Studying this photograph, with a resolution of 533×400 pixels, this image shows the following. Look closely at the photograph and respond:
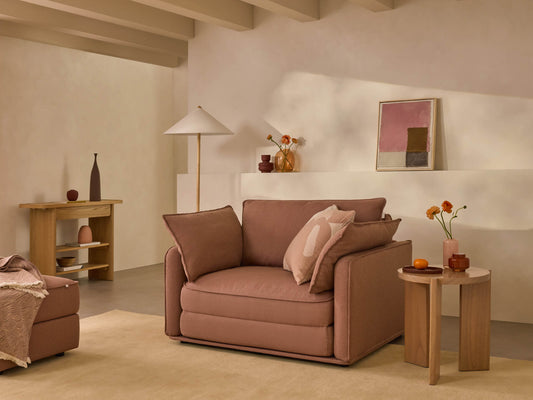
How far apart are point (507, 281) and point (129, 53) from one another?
15.3 ft

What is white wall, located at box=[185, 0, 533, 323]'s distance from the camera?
4.71 m

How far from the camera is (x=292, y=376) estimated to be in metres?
3.38

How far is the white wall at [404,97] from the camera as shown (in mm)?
4707

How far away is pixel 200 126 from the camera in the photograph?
225 inches

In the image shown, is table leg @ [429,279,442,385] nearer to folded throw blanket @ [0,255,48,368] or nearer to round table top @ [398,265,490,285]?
round table top @ [398,265,490,285]

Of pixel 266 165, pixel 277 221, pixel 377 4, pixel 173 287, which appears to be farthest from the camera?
pixel 266 165

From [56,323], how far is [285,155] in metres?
2.68

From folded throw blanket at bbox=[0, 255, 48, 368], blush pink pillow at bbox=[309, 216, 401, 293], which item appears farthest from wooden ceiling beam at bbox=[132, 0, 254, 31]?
blush pink pillow at bbox=[309, 216, 401, 293]

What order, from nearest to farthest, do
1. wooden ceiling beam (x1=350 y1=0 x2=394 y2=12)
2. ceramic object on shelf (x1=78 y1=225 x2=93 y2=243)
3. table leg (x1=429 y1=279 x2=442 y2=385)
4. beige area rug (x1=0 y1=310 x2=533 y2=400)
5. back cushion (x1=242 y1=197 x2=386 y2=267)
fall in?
beige area rug (x1=0 y1=310 x2=533 y2=400)
table leg (x1=429 y1=279 x2=442 y2=385)
back cushion (x1=242 y1=197 x2=386 y2=267)
wooden ceiling beam (x1=350 y1=0 x2=394 y2=12)
ceramic object on shelf (x1=78 y1=225 x2=93 y2=243)

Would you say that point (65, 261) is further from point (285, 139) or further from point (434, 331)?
point (434, 331)

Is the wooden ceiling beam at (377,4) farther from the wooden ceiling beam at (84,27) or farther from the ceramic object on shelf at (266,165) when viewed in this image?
the wooden ceiling beam at (84,27)

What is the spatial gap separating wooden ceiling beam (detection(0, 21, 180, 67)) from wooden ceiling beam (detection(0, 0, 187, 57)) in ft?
1.08

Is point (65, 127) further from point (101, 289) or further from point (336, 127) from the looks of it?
point (336, 127)

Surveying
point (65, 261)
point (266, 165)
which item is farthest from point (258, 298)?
point (65, 261)
